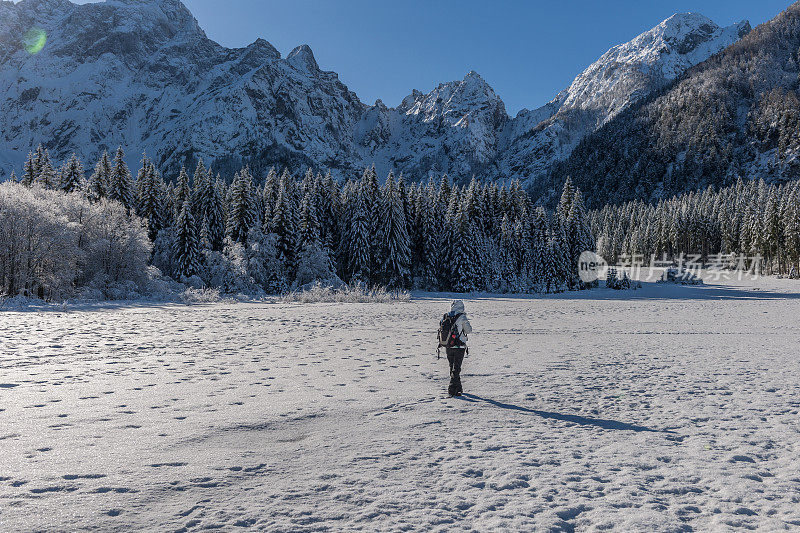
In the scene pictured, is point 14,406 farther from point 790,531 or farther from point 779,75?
point 779,75

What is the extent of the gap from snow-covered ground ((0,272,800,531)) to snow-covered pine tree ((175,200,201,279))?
3225cm

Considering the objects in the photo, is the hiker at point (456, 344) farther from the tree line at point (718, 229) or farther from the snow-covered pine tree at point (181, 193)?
the tree line at point (718, 229)

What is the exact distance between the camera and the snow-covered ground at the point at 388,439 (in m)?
3.92

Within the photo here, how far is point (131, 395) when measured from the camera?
7484 mm

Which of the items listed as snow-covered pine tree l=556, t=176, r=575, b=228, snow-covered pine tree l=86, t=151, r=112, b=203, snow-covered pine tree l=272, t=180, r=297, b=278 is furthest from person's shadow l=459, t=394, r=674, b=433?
snow-covered pine tree l=556, t=176, r=575, b=228

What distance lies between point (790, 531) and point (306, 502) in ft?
14.7

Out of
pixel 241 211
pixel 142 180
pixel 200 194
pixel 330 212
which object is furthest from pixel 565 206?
pixel 142 180

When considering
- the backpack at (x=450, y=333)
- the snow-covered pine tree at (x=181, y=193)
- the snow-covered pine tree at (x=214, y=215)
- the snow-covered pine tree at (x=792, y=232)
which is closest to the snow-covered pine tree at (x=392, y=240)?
the snow-covered pine tree at (x=214, y=215)

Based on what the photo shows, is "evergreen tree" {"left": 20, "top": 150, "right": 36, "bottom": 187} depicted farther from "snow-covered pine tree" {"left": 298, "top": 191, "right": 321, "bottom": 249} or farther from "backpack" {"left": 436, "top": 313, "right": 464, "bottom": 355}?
"backpack" {"left": 436, "top": 313, "right": 464, "bottom": 355}

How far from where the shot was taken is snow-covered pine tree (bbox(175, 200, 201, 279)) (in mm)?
42781

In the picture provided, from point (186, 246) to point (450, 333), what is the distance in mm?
42181

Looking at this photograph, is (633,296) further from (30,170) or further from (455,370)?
(30,170)

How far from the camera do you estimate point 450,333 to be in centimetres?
812

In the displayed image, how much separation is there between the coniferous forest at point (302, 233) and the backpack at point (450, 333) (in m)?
31.7
